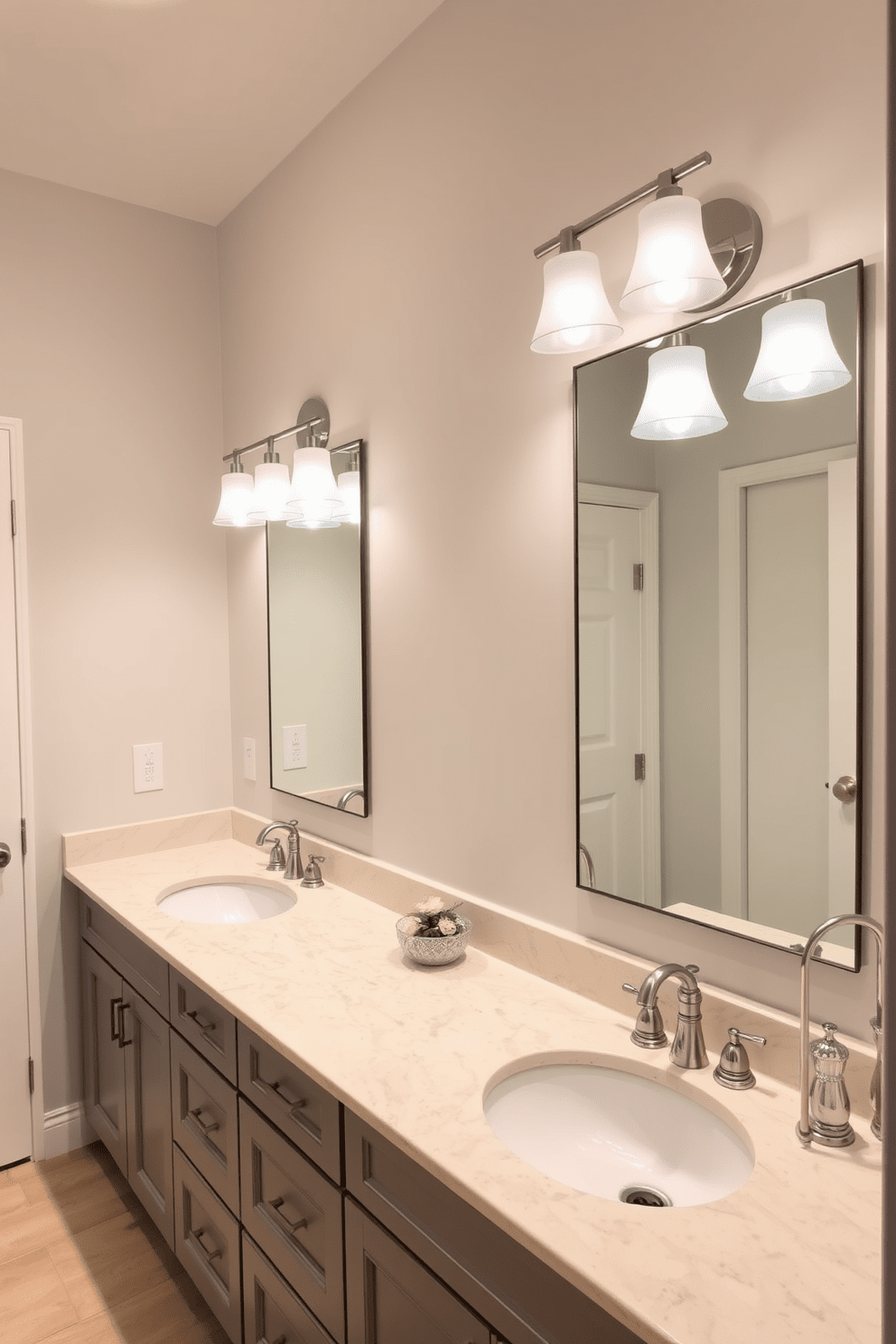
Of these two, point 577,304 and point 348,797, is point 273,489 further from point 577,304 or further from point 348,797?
point 577,304

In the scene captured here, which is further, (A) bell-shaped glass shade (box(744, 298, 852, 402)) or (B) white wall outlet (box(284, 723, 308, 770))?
(B) white wall outlet (box(284, 723, 308, 770))

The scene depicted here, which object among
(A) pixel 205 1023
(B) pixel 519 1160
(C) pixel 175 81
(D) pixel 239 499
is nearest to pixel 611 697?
(B) pixel 519 1160

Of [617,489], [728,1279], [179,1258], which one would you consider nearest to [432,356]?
[617,489]

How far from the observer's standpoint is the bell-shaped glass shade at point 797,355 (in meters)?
1.15

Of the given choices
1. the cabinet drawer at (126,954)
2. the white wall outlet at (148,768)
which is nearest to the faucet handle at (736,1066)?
the cabinet drawer at (126,954)

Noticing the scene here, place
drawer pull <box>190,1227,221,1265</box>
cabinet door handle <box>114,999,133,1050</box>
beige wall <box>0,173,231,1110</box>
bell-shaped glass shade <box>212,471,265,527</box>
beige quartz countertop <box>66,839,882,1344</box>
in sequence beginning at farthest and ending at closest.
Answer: beige wall <box>0,173,231,1110</box> < bell-shaped glass shade <box>212,471,265,527</box> < cabinet door handle <box>114,999,133,1050</box> < drawer pull <box>190,1227,221,1265</box> < beige quartz countertop <box>66,839,882,1344</box>

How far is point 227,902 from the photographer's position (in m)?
2.38

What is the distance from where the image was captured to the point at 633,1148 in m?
1.25

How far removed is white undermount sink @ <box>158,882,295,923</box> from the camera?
229 centimetres

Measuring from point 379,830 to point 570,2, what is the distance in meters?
1.75

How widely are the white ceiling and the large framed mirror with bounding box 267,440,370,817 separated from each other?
88 centimetres

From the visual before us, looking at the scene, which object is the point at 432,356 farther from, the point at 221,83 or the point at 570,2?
the point at 221,83

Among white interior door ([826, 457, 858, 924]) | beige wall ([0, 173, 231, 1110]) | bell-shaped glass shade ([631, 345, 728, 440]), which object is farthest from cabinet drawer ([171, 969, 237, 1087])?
bell-shaped glass shade ([631, 345, 728, 440])

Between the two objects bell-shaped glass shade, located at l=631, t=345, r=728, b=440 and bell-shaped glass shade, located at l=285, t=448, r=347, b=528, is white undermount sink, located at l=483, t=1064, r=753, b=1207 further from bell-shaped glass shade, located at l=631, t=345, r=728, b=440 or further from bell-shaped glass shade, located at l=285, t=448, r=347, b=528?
bell-shaped glass shade, located at l=285, t=448, r=347, b=528
